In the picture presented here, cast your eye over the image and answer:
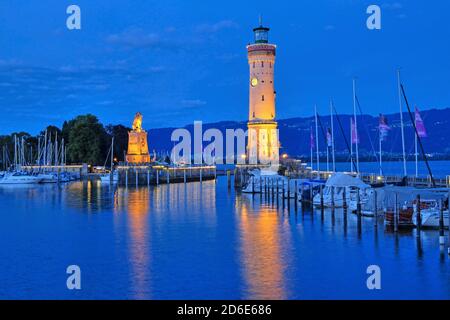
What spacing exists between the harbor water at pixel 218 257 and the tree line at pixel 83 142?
3432 inches

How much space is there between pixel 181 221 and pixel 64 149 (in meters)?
112

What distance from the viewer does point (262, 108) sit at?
342ft

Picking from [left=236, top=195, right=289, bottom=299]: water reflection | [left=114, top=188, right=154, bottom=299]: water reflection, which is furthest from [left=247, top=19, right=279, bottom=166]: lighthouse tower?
[left=236, top=195, right=289, bottom=299]: water reflection

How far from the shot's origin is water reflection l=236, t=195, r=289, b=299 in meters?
26.3

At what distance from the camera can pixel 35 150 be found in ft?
542

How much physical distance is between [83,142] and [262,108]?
5500 cm

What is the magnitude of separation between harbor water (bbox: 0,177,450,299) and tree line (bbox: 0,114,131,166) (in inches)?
3432

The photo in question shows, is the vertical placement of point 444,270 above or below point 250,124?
below

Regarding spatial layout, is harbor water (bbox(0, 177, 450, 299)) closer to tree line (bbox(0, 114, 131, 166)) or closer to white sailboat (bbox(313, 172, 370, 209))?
white sailboat (bbox(313, 172, 370, 209))

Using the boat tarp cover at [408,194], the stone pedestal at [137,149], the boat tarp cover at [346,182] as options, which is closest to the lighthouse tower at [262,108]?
the stone pedestal at [137,149]

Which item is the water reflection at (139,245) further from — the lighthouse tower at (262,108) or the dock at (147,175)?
the dock at (147,175)

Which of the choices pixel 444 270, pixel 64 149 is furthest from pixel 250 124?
pixel 444 270

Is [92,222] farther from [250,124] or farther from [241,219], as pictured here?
[250,124]
